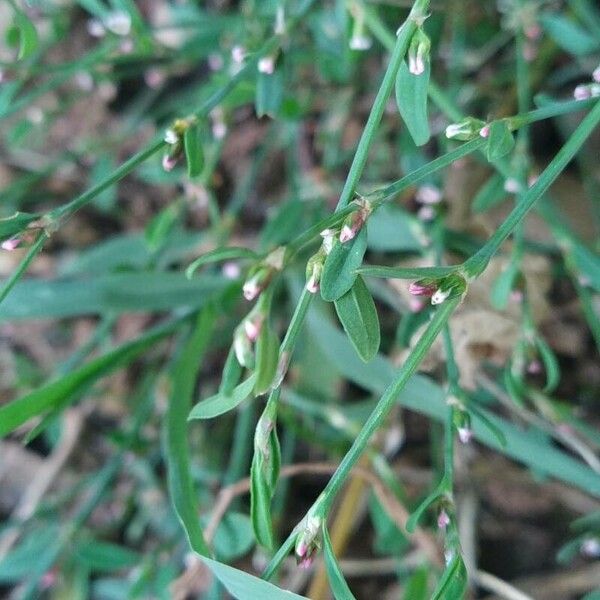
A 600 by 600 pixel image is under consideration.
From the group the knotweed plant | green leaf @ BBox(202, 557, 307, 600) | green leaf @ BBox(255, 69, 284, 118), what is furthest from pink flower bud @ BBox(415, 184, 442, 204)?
green leaf @ BBox(202, 557, 307, 600)

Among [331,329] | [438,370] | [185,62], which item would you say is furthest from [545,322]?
[185,62]

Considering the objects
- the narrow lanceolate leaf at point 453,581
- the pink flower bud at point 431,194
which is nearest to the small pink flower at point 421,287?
the narrow lanceolate leaf at point 453,581

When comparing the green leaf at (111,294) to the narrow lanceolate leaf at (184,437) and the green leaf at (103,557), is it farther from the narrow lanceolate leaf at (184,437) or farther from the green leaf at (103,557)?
the green leaf at (103,557)

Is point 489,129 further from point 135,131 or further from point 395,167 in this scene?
point 135,131

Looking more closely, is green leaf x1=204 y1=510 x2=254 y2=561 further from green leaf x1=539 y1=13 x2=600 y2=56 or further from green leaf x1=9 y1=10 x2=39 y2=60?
green leaf x1=539 y1=13 x2=600 y2=56

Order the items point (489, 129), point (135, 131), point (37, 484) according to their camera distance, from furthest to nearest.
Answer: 1. point (135, 131)
2. point (37, 484)
3. point (489, 129)

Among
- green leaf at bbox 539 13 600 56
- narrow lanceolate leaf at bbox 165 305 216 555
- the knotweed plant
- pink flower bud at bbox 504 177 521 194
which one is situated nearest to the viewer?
the knotweed plant

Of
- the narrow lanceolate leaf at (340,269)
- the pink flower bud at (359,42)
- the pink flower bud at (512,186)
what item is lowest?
the narrow lanceolate leaf at (340,269)
